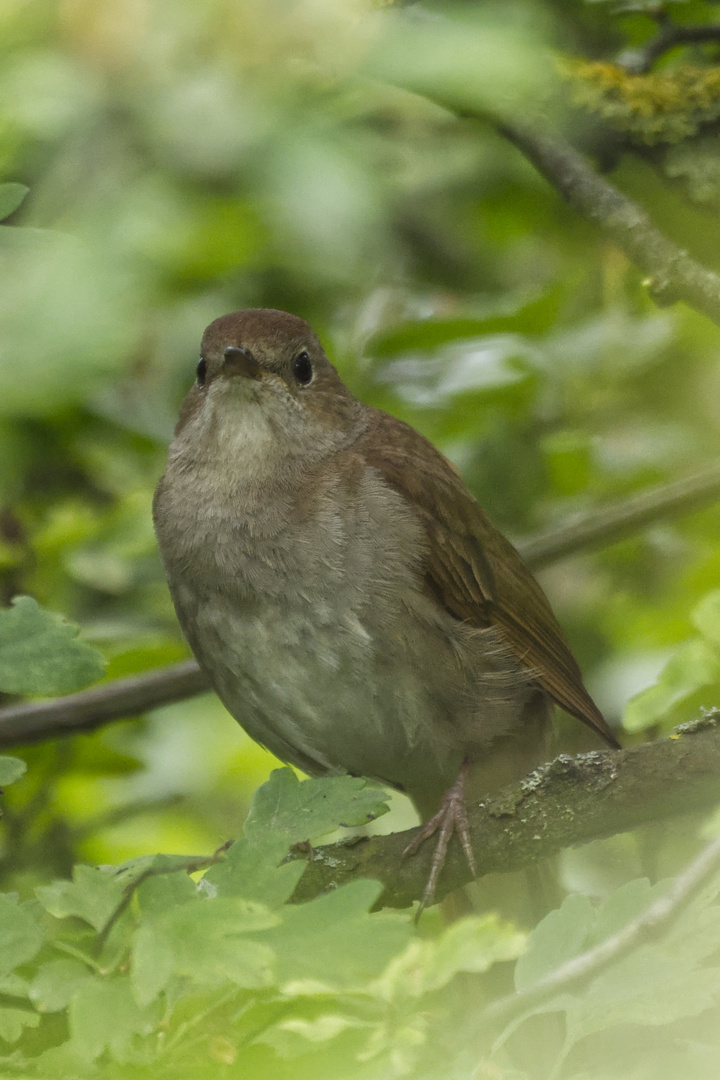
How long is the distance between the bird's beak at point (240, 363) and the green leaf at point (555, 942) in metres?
2.12

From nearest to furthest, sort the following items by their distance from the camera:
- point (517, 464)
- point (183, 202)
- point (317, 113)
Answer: point (317, 113) < point (183, 202) < point (517, 464)

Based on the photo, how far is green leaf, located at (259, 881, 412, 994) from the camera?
143 centimetres

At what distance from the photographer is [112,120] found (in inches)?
114

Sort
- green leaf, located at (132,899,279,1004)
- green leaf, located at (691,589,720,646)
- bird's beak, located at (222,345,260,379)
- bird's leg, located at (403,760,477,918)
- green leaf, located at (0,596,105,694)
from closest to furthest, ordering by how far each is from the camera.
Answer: green leaf, located at (132,899,279,1004) → green leaf, located at (0,596,105,694) → green leaf, located at (691,589,720,646) → bird's leg, located at (403,760,477,918) → bird's beak, located at (222,345,260,379)

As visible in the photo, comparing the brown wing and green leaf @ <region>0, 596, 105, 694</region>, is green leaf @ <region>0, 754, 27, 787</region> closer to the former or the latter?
green leaf @ <region>0, 596, 105, 694</region>

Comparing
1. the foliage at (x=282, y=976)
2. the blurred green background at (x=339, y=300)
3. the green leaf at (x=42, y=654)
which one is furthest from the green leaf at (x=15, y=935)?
the blurred green background at (x=339, y=300)

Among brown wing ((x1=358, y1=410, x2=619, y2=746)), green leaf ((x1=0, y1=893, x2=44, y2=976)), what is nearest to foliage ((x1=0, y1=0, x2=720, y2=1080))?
green leaf ((x1=0, y1=893, x2=44, y2=976))

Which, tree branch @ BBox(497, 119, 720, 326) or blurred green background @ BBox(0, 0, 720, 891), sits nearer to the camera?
blurred green background @ BBox(0, 0, 720, 891)

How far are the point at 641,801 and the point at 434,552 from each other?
3.64ft

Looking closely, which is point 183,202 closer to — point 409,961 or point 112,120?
point 112,120

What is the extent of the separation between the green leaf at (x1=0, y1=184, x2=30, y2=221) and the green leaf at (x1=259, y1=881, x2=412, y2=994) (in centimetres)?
107

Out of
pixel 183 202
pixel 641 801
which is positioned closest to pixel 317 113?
pixel 183 202

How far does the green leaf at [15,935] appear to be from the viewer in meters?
1.48

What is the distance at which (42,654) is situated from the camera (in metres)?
1.79
